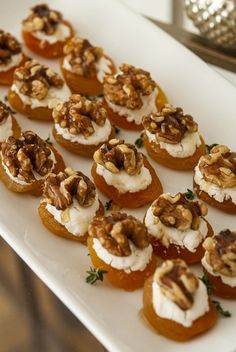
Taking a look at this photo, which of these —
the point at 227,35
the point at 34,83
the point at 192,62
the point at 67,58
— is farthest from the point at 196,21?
the point at 34,83

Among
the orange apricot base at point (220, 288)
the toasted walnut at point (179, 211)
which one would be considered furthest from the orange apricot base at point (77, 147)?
the orange apricot base at point (220, 288)

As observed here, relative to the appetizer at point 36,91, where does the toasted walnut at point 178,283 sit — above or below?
above

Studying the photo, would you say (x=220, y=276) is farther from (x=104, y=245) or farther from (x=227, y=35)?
(x=227, y=35)

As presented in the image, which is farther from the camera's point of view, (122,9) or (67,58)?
(122,9)

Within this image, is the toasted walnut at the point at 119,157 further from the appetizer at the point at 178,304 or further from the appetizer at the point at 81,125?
the appetizer at the point at 178,304

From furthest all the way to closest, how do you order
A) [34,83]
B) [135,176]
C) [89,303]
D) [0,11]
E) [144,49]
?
[0,11] < [144,49] < [34,83] < [135,176] < [89,303]

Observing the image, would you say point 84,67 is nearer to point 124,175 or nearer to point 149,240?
point 124,175
